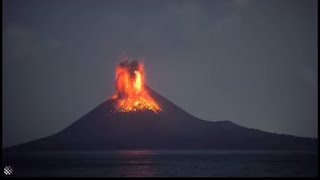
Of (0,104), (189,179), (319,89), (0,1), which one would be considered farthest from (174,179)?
(0,1)

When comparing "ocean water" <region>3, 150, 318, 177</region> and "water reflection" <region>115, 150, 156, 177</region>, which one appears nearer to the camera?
"ocean water" <region>3, 150, 318, 177</region>

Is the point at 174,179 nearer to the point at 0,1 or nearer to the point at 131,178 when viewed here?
the point at 131,178

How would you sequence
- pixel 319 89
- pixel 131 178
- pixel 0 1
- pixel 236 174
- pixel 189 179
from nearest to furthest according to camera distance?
1. pixel 0 1
2. pixel 319 89
3. pixel 189 179
4. pixel 131 178
5. pixel 236 174

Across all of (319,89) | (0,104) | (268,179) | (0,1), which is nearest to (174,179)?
(268,179)

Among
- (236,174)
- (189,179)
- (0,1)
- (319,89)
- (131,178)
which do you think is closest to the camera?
(0,1)

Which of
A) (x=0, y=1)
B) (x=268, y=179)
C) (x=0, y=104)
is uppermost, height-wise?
(x=0, y=1)

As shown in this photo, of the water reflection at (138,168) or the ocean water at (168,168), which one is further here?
the water reflection at (138,168)

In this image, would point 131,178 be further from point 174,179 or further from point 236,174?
point 236,174

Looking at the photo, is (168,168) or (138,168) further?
(138,168)

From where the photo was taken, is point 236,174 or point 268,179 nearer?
point 268,179

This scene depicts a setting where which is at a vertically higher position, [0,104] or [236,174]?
[0,104]
